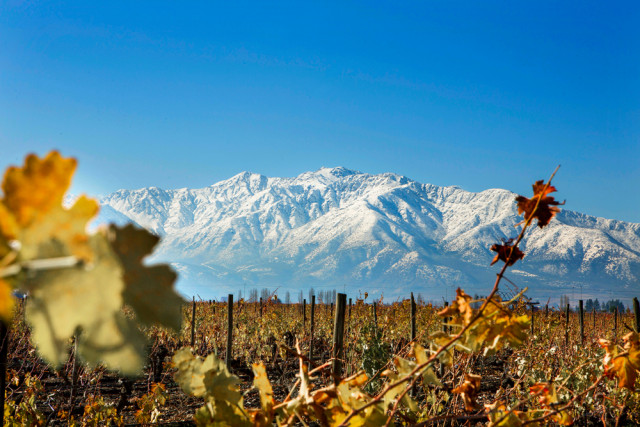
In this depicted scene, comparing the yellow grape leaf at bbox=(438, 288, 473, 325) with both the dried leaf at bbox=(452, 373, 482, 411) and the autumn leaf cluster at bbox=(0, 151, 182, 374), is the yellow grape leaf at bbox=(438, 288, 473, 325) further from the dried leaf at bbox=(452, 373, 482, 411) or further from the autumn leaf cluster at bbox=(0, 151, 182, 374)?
the autumn leaf cluster at bbox=(0, 151, 182, 374)

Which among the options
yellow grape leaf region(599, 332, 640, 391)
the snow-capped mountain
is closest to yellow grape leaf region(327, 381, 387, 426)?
yellow grape leaf region(599, 332, 640, 391)

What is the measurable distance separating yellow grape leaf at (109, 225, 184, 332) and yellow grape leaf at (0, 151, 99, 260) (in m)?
0.02

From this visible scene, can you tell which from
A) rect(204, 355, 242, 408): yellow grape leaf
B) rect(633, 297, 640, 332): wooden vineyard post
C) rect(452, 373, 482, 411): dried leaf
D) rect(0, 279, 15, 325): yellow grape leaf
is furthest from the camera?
rect(633, 297, 640, 332): wooden vineyard post

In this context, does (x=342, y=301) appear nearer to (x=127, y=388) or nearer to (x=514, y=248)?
Result: (x=514, y=248)

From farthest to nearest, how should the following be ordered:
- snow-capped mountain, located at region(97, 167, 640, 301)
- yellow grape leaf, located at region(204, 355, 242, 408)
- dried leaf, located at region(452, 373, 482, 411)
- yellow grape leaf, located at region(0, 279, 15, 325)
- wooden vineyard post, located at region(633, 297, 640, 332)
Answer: snow-capped mountain, located at region(97, 167, 640, 301)
wooden vineyard post, located at region(633, 297, 640, 332)
dried leaf, located at region(452, 373, 482, 411)
yellow grape leaf, located at region(204, 355, 242, 408)
yellow grape leaf, located at region(0, 279, 15, 325)

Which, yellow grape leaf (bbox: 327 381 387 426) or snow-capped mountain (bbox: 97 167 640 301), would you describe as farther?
snow-capped mountain (bbox: 97 167 640 301)

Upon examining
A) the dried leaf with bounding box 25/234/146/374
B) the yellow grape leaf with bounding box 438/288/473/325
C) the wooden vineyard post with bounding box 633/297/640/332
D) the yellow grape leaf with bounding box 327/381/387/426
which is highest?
the dried leaf with bounding box 25/234/146/374

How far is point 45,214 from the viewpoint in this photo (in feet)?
0.80

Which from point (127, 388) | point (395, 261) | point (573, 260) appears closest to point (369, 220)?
point (395, 261)

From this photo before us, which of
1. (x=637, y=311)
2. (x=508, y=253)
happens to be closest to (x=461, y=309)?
(x=508, y=253)

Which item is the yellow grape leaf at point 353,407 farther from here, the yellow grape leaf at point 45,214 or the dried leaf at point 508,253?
the yellow grape leaf at point 45,214

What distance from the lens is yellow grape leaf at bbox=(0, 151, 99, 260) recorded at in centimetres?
24

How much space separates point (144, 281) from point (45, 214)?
7 centimetres

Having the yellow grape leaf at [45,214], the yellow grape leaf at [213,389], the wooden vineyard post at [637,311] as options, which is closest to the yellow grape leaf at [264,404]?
the yellow grape leaf at [213,389]
